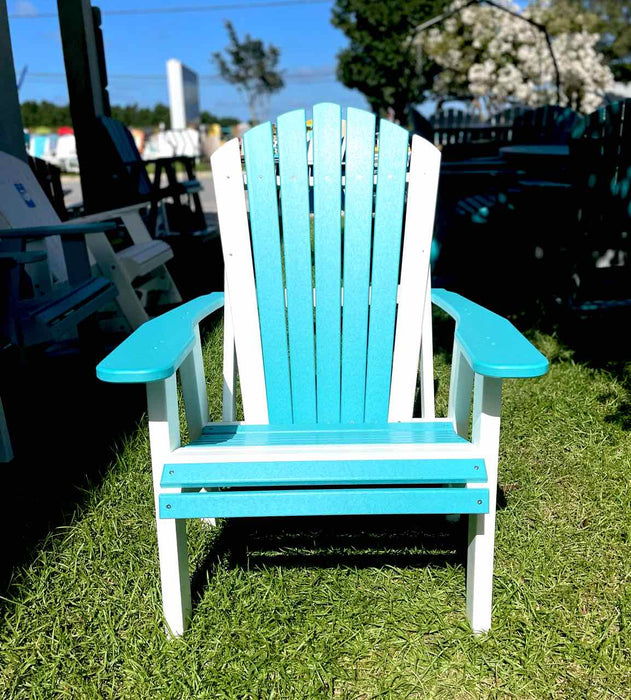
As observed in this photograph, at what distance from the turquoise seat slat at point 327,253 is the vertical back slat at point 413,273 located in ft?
0.59

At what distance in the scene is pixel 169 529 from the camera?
154 centimetres

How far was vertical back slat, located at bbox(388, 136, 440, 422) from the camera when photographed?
74.0 inches

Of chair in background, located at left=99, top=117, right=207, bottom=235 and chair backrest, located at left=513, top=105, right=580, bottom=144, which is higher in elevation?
chair backrest, located at left=513, top=105, right=580, bottom=144

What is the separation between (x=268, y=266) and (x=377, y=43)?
2781cm

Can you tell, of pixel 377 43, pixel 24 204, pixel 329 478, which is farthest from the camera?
pixel 377 43

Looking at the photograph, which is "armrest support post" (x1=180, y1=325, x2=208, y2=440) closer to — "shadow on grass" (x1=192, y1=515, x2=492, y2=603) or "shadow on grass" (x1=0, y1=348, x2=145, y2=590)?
"shadow on grass" (x1=192, y1=515, x2=492, y2=603)

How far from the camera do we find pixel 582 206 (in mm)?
3455

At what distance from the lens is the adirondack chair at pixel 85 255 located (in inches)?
123

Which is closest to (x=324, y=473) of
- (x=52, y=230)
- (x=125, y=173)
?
(x=52, y=230)

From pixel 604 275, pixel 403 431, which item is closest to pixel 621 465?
pixel 403 431

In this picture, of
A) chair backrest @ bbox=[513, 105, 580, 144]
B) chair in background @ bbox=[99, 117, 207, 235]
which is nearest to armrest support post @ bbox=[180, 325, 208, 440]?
chair in background @ bbox=[99, 117, 207, 235]

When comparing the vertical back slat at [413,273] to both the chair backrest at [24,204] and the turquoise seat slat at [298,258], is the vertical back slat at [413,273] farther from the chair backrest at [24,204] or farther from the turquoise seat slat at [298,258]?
the chair backrest at [24,204]

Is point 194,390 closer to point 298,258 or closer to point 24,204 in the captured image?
point 298,258

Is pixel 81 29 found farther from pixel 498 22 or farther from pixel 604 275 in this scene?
pixel 498 22
